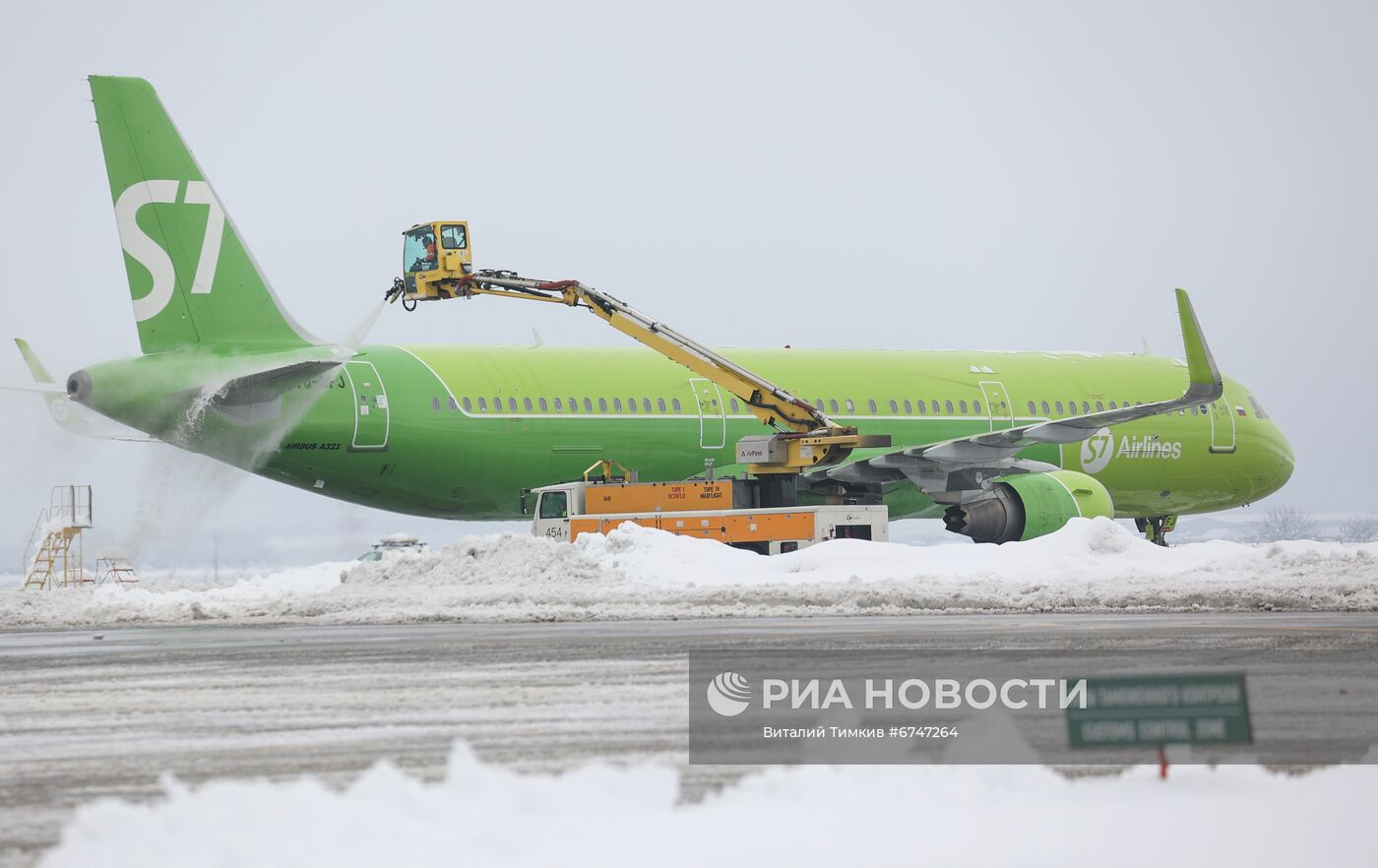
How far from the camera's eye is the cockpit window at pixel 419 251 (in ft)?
81.8

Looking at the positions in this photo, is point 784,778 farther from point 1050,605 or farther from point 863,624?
point 1050,605

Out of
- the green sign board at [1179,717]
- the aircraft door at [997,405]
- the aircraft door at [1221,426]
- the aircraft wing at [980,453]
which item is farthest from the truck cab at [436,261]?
the green sign board at [1179,717]

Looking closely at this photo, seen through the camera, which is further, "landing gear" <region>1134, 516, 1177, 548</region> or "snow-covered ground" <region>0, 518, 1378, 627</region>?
"landing gear" <region>1134, 516, 1177, 548</region>

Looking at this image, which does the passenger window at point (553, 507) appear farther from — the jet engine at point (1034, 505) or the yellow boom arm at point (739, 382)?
the jet engine at point (1034, 505)

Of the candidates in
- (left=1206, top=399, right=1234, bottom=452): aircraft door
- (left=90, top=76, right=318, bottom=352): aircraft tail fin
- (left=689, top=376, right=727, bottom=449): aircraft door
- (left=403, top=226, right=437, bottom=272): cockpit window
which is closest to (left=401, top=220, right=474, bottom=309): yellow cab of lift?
(left=403, top=226, right=437, bottom=272): cockpit window

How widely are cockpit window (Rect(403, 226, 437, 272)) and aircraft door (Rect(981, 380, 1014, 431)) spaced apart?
11.9 meters

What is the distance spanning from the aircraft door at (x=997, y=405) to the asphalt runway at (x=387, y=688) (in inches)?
613

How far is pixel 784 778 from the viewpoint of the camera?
21.4 feet

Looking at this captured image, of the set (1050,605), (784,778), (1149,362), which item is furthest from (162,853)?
(1149,362)

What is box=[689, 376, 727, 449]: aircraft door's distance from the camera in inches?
1101

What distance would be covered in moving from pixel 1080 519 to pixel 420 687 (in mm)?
14696

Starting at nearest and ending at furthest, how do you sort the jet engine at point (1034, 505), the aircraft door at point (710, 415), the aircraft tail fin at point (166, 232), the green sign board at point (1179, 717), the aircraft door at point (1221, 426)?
the green sign board at point (1179, 717), the aircraft tail fin at point (166, 232), the jet engine at point (1034, 505), the aircraft door at point (710, 415), the aircraft door at point (1221, 426)

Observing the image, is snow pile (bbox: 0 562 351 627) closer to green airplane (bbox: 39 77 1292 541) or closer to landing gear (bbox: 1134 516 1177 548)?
green airplane (bbox: 39 77 1292 541)

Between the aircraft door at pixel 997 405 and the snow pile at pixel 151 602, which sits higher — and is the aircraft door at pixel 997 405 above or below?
above
